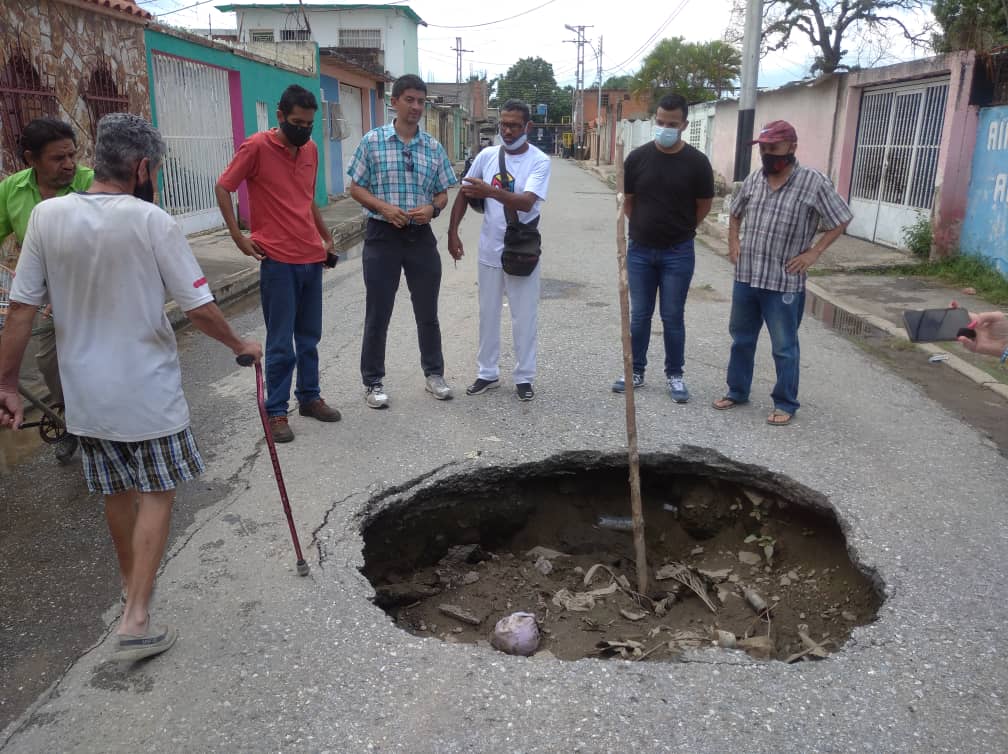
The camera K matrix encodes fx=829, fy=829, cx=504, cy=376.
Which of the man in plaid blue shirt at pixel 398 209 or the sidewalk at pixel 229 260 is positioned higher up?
the man in plaid blue shirt at pixel 398 209

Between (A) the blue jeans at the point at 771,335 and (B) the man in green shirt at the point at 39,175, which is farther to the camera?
(A) the blue jeans at the point at 771,335

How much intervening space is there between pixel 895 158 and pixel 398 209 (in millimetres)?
10595

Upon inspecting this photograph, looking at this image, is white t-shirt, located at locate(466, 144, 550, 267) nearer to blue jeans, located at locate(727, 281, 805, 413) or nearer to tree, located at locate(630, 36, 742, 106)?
blue jeans, located at locate(727, 281, 805, 413)

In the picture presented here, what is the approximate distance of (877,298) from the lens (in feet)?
31.1

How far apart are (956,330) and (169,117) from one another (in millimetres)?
11751

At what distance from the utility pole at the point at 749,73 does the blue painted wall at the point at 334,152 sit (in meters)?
11.0

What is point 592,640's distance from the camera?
340 cm

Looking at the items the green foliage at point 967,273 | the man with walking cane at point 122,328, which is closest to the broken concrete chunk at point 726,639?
the man with walking cane at point 122,328

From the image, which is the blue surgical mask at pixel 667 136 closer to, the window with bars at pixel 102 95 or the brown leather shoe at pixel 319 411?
the brown leather shoe at pixel 319 411

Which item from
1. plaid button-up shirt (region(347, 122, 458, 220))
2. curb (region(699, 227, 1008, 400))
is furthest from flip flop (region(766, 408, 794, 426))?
plaid button-up shirt (region(347, 122, 458, 220))

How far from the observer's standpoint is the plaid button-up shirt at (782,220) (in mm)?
4828

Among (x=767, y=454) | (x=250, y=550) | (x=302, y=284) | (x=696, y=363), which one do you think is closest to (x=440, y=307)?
(x=696, y=363)

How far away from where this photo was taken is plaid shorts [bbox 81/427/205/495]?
112 inches

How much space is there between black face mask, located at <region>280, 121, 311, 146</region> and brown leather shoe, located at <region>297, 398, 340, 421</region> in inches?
61.2
